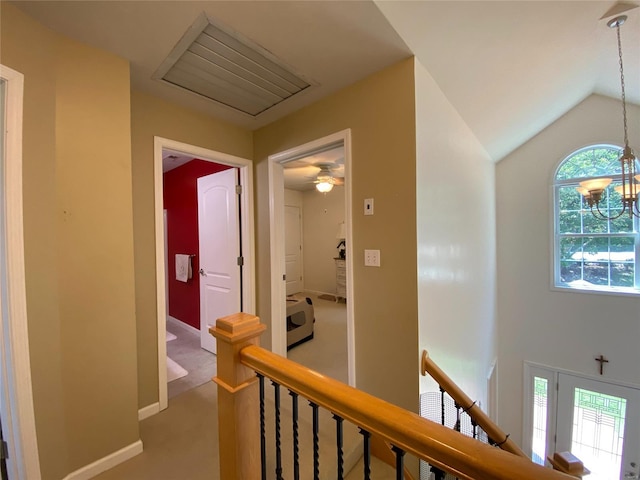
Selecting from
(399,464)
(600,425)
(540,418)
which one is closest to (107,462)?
(399,464)

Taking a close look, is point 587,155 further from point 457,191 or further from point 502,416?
point 502,416

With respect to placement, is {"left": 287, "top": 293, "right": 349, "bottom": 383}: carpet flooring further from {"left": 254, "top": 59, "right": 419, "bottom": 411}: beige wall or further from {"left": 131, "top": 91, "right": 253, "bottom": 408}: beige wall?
{"left": 131, "top": 91, "right": 253, "bottom": 408}: beige wall

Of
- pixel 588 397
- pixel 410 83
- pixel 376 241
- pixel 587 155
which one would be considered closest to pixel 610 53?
pixel 587 155

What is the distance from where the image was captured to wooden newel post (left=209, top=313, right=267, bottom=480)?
0.95 metres

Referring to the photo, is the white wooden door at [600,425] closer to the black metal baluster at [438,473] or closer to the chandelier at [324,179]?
the chandelier at [324,179]

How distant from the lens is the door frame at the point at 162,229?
6.71 feet

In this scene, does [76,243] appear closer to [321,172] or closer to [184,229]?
[184,229]

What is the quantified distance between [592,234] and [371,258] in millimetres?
3845

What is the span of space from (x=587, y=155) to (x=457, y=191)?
2777 mm

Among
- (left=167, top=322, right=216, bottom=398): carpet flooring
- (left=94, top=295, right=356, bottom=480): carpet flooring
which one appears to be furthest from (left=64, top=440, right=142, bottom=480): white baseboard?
(left=167, top=322, right=216, bottom=398): carpet flooring

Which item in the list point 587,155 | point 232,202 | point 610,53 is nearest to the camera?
point 610,53

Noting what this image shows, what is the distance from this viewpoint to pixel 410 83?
160cm

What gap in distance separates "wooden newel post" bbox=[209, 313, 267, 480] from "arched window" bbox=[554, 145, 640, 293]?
182 inches

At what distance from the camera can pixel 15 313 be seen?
3.90 feet
